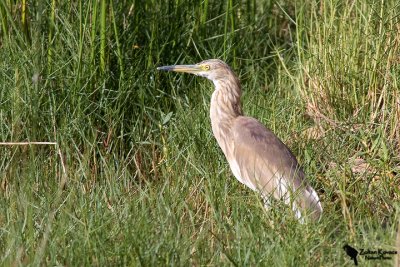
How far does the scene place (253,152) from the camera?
18.0 feet

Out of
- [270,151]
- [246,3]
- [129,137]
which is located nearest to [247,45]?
[246,3]

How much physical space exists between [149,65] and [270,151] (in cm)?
135

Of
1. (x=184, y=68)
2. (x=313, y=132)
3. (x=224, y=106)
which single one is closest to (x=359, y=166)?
(x=313, y=132)

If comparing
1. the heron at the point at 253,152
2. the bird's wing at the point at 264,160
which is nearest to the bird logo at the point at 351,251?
the heron at the point at 253,152

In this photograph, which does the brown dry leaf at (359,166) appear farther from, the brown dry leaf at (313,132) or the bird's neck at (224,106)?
the bird's neck at (224,106)

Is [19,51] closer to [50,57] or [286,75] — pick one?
[50,57]

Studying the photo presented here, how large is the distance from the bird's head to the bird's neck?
4cm

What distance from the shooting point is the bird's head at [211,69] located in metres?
5.91

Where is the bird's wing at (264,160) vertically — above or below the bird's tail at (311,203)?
below

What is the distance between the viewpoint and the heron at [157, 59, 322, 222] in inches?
193

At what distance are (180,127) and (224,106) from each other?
305mm

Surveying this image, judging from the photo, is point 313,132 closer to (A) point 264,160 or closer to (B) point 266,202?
(A) point 264,160

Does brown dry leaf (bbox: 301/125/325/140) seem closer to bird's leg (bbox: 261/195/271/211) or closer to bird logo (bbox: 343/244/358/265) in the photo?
bird's leg (bbox: 261/195/271/211)

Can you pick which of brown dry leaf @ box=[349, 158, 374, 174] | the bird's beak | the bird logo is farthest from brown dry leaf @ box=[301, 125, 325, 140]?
the bird logo
